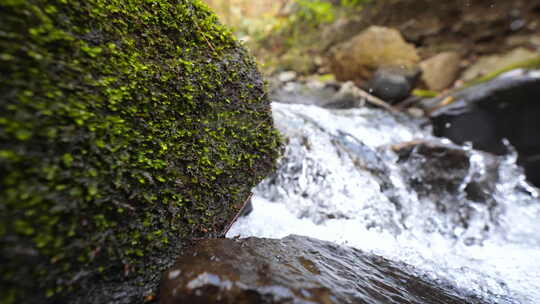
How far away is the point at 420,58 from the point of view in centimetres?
868

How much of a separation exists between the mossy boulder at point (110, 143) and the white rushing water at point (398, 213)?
931mm

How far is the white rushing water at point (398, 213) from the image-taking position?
8.16ft

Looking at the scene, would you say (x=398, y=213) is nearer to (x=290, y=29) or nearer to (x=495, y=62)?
(x=495, y=62)

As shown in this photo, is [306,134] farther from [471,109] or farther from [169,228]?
[471,109]

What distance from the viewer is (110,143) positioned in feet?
4.08

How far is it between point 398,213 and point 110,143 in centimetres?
357

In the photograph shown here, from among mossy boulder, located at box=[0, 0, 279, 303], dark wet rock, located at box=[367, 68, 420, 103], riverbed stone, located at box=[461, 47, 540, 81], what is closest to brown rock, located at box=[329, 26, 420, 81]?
Result: dark wet rock, located at box=[367, 68, 420, 103]

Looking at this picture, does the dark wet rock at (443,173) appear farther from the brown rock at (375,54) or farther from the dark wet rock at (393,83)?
the brown rock at (375,54)

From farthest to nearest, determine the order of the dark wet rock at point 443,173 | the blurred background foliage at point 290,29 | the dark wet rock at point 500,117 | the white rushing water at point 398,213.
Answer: the blurred background foliage at point 290,29 → the dark wet rock at point 500,117 → the dark wet rock at point 443,173 → the white rushing water at point 398,213

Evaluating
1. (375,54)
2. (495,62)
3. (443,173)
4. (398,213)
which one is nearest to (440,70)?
(495,62)

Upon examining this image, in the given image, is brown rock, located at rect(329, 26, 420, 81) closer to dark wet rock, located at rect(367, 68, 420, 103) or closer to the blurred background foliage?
dark wet rock, located at rect(367, 68, 420, 103)

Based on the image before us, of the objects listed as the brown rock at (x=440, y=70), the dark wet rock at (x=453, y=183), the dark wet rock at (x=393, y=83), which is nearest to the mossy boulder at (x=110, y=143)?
the dark wet rock at (x=453, y=183)

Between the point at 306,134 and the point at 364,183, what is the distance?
1185 mm

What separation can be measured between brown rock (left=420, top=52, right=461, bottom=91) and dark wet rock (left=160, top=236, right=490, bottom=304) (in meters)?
7.40
